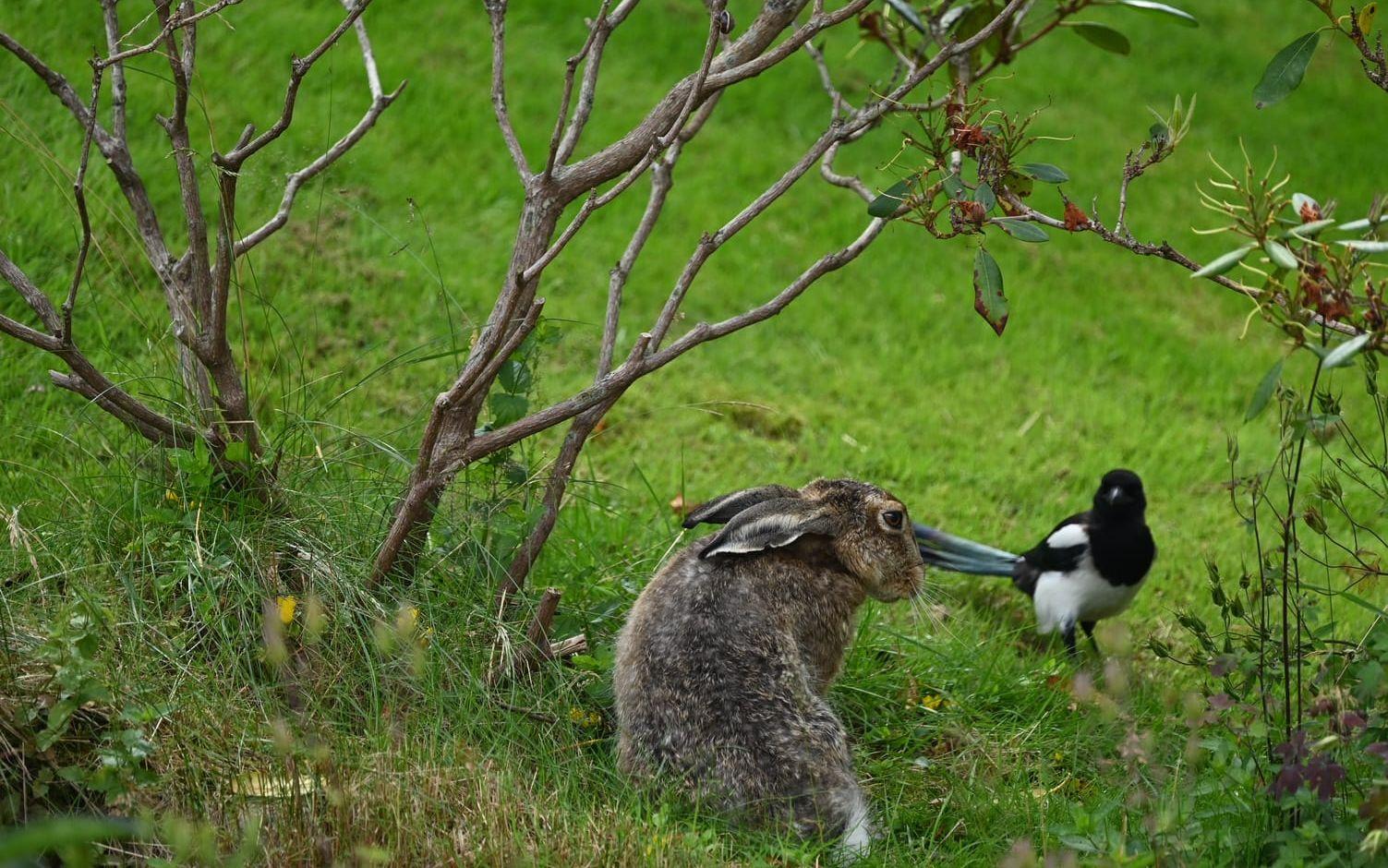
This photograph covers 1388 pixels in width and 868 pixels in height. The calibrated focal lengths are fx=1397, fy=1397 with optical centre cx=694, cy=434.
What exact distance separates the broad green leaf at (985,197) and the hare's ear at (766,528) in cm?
106

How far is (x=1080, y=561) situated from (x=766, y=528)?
2130 millimetres

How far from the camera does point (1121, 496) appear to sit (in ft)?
18.7

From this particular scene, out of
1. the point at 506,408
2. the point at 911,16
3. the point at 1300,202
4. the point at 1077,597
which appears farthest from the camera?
the point at 1077,597

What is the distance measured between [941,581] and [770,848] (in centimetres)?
241

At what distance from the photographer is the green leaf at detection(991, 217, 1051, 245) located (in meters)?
3.53

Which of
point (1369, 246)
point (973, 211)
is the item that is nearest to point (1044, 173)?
point (973, 211)

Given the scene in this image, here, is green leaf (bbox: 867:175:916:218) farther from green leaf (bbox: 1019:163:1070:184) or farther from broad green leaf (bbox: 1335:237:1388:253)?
broad green leaf (bbox: 1335:237:1388:253)

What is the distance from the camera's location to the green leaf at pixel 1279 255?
2928mm

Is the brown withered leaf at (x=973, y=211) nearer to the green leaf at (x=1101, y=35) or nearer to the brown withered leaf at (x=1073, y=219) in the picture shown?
the brown withered leaf at (x=1073, y=219)

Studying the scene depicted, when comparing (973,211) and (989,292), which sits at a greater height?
(973,211)

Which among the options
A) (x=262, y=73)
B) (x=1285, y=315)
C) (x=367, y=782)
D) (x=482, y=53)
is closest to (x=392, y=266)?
(x=262, y=73)

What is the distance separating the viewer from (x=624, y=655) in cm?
393

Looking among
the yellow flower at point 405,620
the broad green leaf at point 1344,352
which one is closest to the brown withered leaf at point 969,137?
the broad green leaf at point 1344,352

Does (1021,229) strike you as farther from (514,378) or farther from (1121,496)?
(1121,496)
